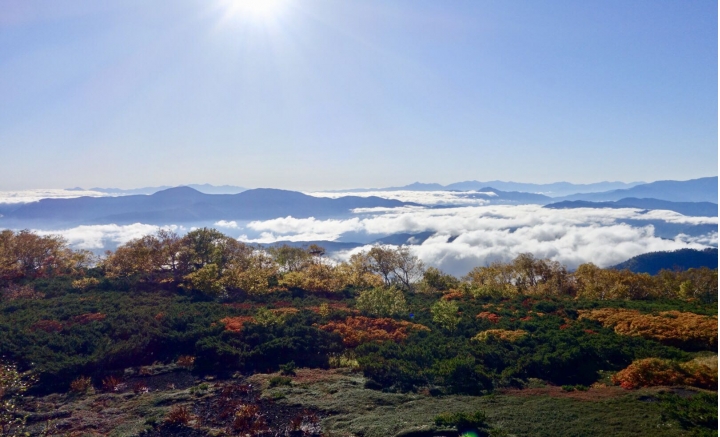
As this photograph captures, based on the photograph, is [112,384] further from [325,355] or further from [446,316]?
[446,316]

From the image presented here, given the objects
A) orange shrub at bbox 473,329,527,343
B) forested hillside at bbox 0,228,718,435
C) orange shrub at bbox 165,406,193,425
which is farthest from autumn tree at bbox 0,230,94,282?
orange shrub at bbox 473,329,527,343

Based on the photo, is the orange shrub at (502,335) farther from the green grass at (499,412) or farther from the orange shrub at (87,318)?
the orange shrub at (87,318)

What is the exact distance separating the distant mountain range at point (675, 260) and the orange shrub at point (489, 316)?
519 feet

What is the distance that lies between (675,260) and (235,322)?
200541 mm

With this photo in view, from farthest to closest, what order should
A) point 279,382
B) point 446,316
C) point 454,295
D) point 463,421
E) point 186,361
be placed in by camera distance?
1. point 454,295
2. point 446,316
3. point 186,361
4. point 279,382
5. point 463,421

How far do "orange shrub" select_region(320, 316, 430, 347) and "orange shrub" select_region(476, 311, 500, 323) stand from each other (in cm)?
534

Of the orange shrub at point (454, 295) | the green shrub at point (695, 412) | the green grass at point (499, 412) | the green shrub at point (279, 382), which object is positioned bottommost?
the orange shrub at point (454, 295)

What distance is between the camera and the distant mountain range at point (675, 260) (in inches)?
6225

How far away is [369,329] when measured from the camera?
87.9 feet

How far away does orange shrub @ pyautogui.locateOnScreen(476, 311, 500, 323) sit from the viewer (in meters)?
29.7

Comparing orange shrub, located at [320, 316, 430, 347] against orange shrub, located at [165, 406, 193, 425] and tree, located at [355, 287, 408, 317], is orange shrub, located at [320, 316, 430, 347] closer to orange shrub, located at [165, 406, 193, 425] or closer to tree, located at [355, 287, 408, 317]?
tree, located at [355, 287, 408, 317]

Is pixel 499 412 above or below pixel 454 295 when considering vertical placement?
above

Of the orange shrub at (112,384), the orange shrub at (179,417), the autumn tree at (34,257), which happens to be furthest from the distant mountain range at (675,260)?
the orange shrub at (112,384)

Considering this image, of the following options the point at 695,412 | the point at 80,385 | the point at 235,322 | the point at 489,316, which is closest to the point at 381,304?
the point at 489,316
